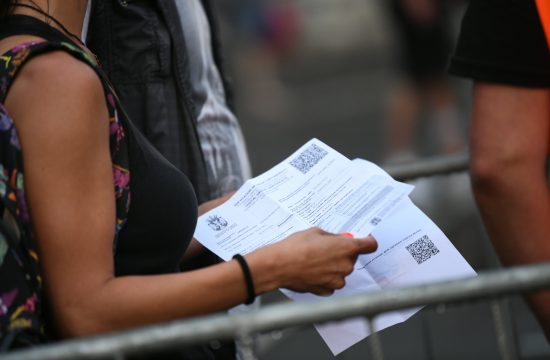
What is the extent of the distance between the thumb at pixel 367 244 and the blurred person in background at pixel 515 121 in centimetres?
37

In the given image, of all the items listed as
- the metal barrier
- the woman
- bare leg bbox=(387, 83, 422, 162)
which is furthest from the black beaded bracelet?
bare leg bbox=(387, 83, 422, 162)

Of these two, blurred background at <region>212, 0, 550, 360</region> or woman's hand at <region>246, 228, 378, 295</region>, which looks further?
blurred background at <region>212, 0, 550, 360</region>

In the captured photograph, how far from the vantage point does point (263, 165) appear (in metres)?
11.6

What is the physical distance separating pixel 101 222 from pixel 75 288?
0.13 meters

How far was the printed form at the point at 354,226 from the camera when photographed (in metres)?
2.46

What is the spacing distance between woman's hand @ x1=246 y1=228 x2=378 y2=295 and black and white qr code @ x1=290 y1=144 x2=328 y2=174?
278 millimetres

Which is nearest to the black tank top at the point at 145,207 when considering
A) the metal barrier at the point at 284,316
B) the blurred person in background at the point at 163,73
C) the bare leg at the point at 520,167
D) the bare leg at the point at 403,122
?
the metal barrier at the point at 284,316

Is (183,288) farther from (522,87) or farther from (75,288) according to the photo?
(522,87)

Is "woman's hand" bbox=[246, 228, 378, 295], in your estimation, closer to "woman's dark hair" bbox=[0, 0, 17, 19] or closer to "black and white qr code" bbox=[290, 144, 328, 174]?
"black and white qr code" bbox=[290, 144, 328, 174]

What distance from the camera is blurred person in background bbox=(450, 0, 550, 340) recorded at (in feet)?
8.41

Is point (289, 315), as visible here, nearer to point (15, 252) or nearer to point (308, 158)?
point (15, 252)

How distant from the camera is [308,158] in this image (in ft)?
8.78

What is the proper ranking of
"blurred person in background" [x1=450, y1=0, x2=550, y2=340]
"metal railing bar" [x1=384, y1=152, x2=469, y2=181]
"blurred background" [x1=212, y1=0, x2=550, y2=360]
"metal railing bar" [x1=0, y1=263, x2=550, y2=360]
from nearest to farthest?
Result: "metal railing bar" [x1=0, y1=263, x2=550, y2=360] → "blurred person in background" [x1=450, y1=0, x2=550, y2=340] → "metal railing bar" [x1=384, y1=152, x2=469, y2=181] → "blurred background" [x1=212, y1=0, x2=550, y2=360]

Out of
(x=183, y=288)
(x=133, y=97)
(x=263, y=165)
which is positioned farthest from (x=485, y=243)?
(x=263, y=165)
